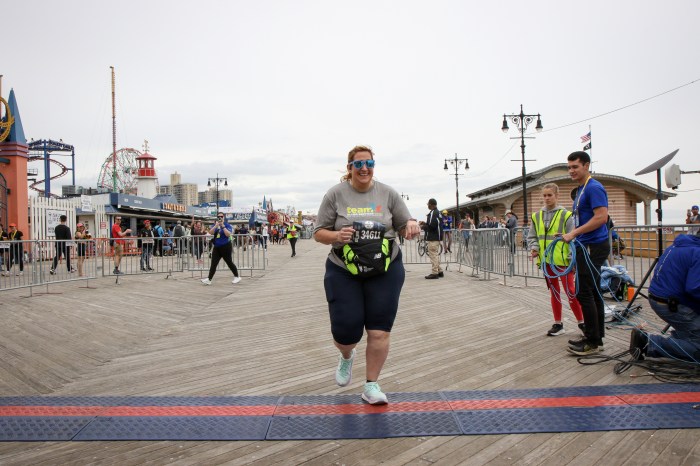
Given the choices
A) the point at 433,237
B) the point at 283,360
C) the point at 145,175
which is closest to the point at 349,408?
the point at 283,360

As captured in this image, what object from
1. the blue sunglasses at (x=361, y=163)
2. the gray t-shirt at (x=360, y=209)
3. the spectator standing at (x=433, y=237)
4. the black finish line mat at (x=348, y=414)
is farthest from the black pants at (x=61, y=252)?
the blue sunglasses at (x=361, y=163)

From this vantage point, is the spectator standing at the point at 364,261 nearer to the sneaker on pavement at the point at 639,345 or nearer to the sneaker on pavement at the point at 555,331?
the sneaker on pavement at the point at 639,345

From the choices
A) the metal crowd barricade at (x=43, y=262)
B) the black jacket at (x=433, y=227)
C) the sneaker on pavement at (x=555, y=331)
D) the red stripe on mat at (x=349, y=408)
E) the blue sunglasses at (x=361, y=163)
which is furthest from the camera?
the black jacket at (x=433, y=227)

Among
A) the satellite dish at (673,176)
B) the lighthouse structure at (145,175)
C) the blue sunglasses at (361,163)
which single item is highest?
the lighthouse structure at (145,175)

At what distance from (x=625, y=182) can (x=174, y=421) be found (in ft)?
120

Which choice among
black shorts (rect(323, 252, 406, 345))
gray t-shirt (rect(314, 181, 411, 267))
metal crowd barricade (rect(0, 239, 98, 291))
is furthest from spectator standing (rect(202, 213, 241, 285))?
black shorts (rect(323, 252, 406, 345))

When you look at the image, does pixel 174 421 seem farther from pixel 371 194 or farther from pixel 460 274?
pixel 460 274

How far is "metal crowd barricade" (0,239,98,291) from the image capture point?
9531 millimetres

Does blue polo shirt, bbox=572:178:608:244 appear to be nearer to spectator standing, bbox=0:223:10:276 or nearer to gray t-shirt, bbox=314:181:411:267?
gray t-shirt, bbox=314:181:411:267

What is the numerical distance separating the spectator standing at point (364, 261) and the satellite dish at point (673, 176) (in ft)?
19.0

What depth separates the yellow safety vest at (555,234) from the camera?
5207 mm

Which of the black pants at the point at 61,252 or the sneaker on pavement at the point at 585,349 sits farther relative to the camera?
the black pants at the point at 61,252

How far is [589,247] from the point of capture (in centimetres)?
480

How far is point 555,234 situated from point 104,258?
1164cm
